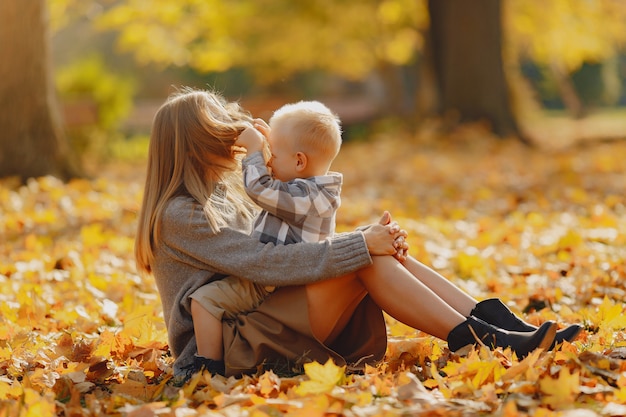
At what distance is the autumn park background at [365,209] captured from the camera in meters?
2.50

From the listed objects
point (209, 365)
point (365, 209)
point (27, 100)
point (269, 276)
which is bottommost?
point (365, 209)

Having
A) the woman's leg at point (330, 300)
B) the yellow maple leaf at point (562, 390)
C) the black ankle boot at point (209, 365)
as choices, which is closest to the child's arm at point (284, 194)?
the woman's leg at point (330, 300)

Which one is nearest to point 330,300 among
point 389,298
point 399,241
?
point 389,298

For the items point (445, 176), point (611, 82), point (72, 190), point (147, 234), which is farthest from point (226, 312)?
point (611, 82)

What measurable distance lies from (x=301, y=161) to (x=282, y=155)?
75 mm

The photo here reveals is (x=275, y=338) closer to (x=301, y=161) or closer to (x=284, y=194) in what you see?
(x=284, y=194)

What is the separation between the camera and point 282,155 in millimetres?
2988

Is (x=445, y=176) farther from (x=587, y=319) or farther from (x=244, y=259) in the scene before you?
(x=244, y=259)

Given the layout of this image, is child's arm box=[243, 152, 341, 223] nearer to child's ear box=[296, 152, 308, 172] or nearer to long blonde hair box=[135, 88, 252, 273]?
child's ear box=[296, 152, 308, 172]

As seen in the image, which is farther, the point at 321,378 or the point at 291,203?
the point at 291,203

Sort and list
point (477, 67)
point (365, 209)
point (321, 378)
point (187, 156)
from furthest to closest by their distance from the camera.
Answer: point (477, 67), point (365, 209), point (187, 156), point (321, 378)

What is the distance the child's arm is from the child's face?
63 mm

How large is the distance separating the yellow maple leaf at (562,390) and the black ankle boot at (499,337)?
45cm

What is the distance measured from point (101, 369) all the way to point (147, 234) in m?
0.50
